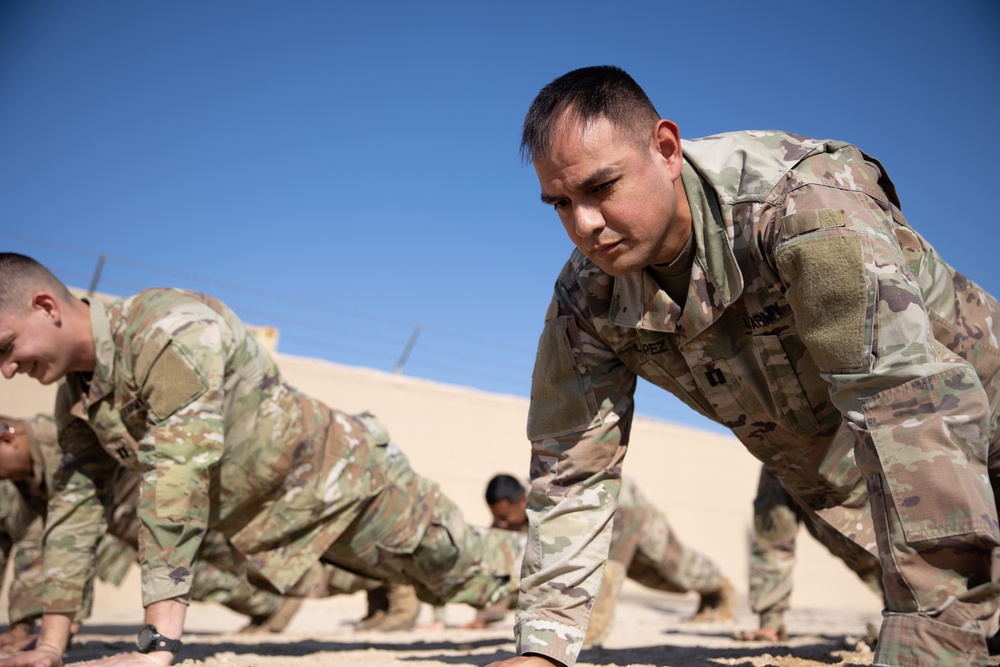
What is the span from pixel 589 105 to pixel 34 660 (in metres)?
2.46

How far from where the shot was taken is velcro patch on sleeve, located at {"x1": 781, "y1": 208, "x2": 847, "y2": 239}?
1.72m

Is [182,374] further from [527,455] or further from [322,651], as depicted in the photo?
[527,455]

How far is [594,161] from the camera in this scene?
190cm

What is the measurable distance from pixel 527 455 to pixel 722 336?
8493 mm

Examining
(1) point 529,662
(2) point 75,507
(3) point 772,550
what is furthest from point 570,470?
(3) point 772,550

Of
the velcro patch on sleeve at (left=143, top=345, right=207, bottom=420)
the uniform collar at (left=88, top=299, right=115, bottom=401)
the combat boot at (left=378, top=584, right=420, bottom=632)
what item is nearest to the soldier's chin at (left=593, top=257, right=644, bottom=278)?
the velcro patch on sleeve at (left=143, top=345, right=207, bottom=420)

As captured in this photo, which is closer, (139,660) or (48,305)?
(139,660)

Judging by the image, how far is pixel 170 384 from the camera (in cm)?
302

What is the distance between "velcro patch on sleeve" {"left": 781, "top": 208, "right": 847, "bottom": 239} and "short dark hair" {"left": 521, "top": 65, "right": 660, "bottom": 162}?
38 cm

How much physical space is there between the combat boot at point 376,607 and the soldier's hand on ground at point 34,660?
2.86 m

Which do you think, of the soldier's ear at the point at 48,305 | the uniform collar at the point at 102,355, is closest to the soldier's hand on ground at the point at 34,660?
the uniform collar at the point at 102,355

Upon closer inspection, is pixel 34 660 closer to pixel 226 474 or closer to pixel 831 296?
pixel 226 474

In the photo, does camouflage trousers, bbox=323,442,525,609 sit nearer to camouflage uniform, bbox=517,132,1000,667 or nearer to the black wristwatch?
the black wristwatch

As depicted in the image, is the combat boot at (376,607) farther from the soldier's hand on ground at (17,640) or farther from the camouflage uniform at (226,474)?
the soldier's hand on ground at (17,640)
